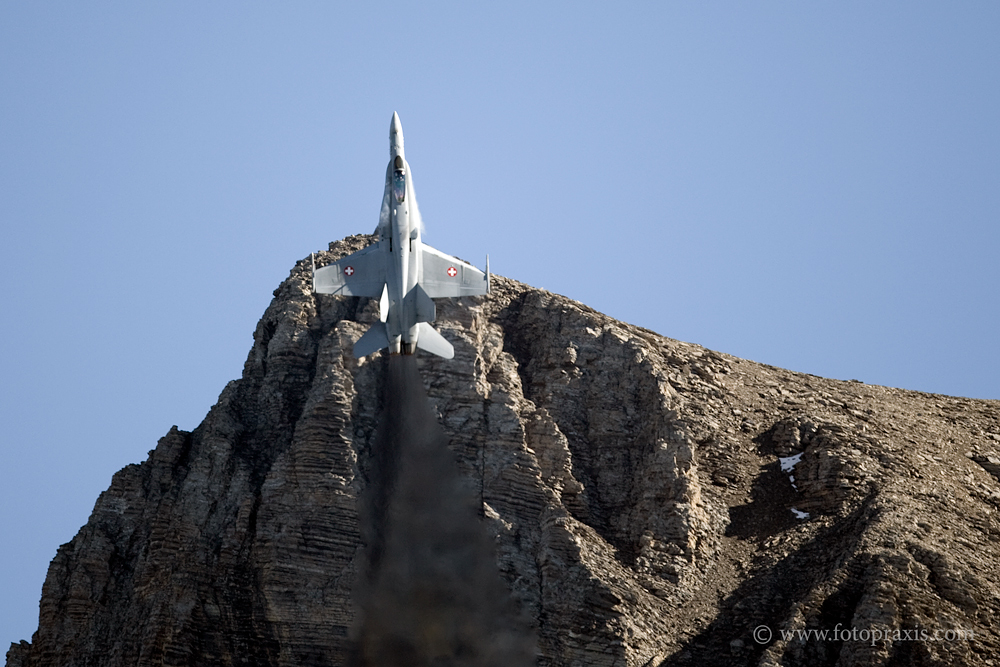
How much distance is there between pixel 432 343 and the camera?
279 feet

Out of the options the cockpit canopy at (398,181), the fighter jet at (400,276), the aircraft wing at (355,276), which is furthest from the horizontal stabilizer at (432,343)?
the cockpit canopy at (398,181)

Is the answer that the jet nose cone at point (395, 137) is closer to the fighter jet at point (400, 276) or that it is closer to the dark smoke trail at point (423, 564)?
the fighter jet at point (400, 276)

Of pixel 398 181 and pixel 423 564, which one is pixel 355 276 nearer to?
pixel 398 181

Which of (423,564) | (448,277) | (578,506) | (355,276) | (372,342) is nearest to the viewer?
(372,342)

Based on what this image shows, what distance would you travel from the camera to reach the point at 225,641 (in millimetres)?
Result: 83625

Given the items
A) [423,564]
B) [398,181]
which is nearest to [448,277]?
[398,181]

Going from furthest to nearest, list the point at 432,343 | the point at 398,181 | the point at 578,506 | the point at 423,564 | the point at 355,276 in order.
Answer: the point at 578,506 < the point at 423,564 < the point at 398,181 < the point at 355,276 < the point at 432,343

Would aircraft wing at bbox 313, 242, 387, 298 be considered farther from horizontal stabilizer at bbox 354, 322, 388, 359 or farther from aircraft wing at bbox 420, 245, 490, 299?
horizontal stabilizer at bbox 354, 322, 388, 359

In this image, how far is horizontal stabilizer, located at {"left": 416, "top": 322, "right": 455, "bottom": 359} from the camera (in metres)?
84.9

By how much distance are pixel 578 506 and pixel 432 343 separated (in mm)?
13096

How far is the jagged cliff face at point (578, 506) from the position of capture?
80.8 m

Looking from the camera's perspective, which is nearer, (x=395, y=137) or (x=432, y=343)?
(x=432, y=343)

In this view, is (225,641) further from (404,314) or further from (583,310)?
(583,310)

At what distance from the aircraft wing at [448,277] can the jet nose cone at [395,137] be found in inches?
225
